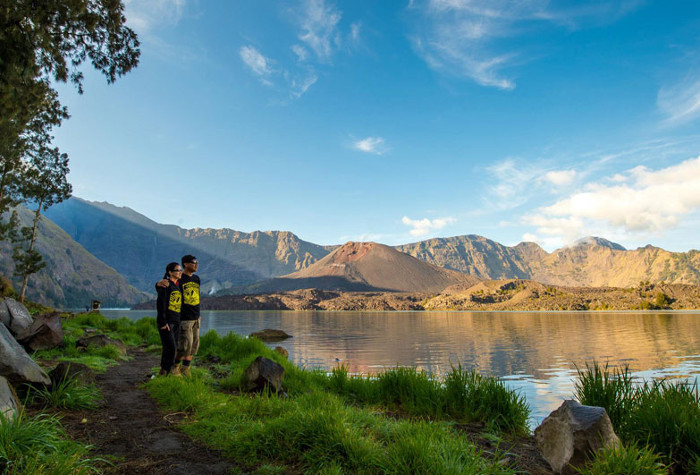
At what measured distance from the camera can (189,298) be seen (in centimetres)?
961

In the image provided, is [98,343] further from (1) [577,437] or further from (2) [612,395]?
(2) [612,395]

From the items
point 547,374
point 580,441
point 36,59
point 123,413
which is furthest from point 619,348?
A: point 36,59

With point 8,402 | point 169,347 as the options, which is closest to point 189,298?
point 169,347

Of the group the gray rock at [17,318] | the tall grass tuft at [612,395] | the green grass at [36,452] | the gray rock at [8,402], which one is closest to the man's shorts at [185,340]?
the gray rock at [8,402]

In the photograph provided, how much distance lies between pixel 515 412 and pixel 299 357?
23.4 m

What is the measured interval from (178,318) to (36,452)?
569 centimetres

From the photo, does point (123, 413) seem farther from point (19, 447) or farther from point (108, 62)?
point (108, 62)

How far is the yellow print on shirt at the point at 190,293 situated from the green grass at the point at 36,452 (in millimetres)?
5200

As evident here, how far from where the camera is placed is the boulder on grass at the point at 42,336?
11.7 meters

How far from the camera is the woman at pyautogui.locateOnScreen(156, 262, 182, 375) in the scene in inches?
352

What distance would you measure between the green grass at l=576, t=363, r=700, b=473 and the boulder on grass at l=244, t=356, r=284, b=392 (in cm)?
586

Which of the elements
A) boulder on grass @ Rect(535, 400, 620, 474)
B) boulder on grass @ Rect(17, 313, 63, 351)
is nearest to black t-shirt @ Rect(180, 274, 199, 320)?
boulder on grass @ Rect(17, 313, 63, 351)

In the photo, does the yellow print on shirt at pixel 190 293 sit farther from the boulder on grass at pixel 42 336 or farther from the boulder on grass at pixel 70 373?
the boulder on grass at pixel 42 336

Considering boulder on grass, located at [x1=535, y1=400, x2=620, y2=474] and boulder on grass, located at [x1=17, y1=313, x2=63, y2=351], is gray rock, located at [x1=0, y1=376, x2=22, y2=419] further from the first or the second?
boulder on grass, located at [x1=17, y1=313, x2=63, y2=351]
